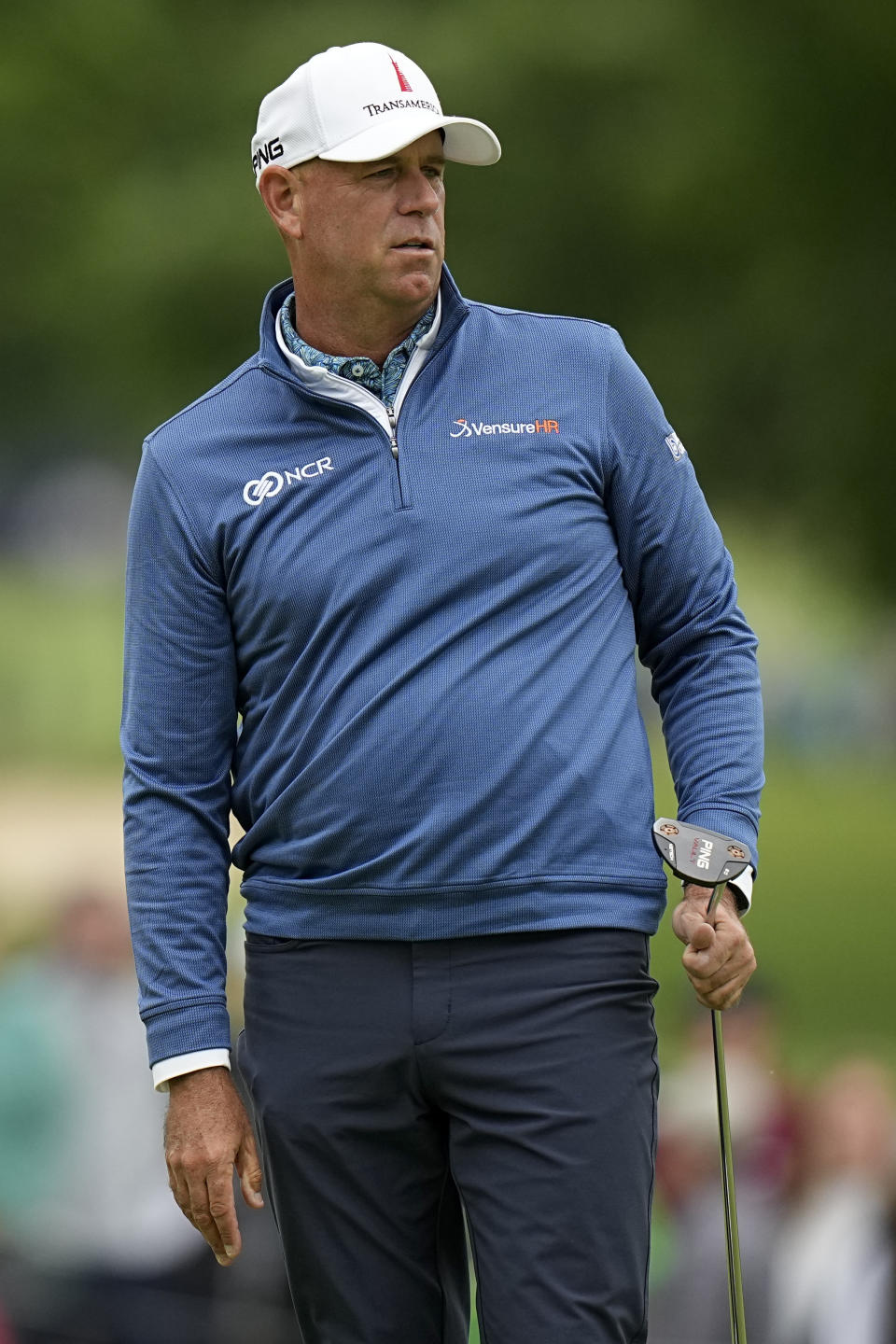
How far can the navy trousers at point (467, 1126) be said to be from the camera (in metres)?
2.16

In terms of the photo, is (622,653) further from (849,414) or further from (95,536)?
(95,536)

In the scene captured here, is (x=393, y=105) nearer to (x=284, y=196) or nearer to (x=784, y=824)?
(x=284, y=196)

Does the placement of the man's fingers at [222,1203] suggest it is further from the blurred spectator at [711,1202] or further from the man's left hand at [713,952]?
the blurred spectator at [711,1202]

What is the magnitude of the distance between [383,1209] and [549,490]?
2.71 feet

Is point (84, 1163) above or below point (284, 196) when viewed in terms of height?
below

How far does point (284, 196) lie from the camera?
243cm

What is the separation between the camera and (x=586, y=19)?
4.73 meters

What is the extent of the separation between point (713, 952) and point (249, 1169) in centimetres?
61

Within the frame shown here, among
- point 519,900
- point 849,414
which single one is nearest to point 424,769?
point 519,900

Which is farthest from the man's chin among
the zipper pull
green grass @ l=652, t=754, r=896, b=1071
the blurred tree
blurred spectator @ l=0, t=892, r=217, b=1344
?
blurred spectator @ l=0, t=892, r=217, b=1344

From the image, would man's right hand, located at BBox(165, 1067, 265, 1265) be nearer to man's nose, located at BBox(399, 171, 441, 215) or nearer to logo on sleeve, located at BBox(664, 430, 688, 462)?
logo on sleeve, located at BBox(664, 430, 688, 462)

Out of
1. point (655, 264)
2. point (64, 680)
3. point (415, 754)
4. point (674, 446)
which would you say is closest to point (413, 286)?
point (674, 446)

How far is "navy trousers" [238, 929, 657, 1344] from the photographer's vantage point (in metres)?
2.16

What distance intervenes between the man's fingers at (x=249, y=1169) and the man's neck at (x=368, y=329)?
0.92 m
